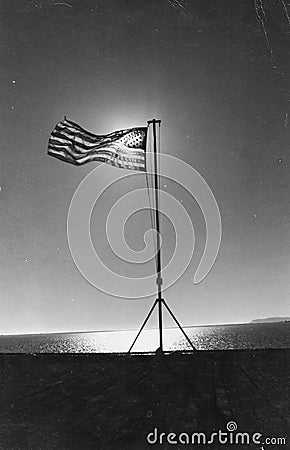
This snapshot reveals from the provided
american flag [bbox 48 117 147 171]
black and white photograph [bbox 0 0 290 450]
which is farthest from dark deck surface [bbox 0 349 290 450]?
american flag [bbox 48 117 147 171]

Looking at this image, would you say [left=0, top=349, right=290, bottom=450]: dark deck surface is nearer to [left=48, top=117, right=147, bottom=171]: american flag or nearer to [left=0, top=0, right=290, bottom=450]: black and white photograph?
[left=0, top=0, right=290, bottom=450]: black and white photograph

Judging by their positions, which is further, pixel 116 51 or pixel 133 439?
pixel 116 51

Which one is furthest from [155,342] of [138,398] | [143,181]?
[138,398]

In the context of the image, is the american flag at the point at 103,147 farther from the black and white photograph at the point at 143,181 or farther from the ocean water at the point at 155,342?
the ocean water at the point at 155,342

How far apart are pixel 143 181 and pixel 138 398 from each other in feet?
8.30

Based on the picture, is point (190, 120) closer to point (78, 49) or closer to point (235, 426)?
point (78, 49)

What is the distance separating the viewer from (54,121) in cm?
477

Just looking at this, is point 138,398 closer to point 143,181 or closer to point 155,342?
point 143,181

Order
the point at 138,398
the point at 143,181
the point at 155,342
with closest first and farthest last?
the point at 138,398, the point at 143,181, the point at 155,342

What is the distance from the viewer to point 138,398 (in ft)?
9.27

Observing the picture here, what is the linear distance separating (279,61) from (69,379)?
2.82 metres

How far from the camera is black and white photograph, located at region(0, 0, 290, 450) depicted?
389 cm

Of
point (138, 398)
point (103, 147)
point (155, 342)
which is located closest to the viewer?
point (138, 398)

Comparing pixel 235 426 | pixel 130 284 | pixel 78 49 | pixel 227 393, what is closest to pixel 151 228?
pixel 130 284
